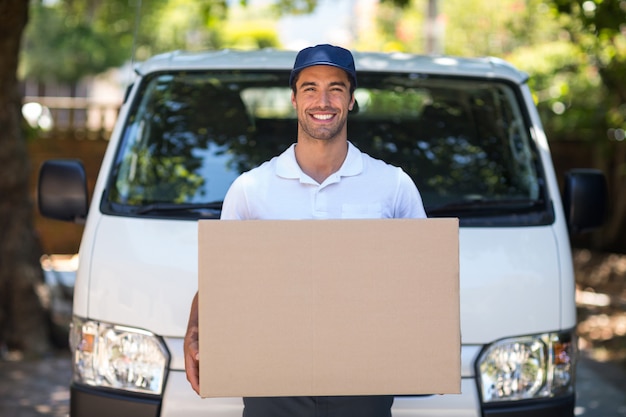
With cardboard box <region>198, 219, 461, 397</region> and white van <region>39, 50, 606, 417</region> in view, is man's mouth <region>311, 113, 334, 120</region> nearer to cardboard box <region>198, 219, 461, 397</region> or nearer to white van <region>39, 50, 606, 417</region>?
cardboard box <region>198, 219, 461, 397</region>

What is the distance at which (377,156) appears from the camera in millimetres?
4559

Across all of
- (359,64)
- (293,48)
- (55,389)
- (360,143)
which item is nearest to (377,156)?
(360,143)

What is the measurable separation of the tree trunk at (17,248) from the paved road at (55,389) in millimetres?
283

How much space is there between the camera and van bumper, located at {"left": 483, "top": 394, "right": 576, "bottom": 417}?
3637mm

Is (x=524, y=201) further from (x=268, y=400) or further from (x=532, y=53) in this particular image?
(x=532, y=53)

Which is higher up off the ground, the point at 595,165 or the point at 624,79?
the point at 624,79

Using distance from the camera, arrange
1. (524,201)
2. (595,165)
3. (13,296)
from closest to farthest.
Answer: (524,201)
(13,296)
(595,165)

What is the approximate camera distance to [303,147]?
3.28 meters

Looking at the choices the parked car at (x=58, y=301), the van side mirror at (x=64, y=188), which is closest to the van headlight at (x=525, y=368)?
the van side mirror at (x=64, y=188)

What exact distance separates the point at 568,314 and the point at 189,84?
198cm

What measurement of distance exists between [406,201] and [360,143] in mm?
Result: 1358

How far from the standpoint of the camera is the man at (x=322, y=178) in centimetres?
319

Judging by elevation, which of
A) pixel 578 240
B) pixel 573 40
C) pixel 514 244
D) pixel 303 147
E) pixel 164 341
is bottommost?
pixel 578 240

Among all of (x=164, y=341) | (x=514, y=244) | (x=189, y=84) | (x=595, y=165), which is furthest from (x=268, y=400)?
(x=595, y=165)
